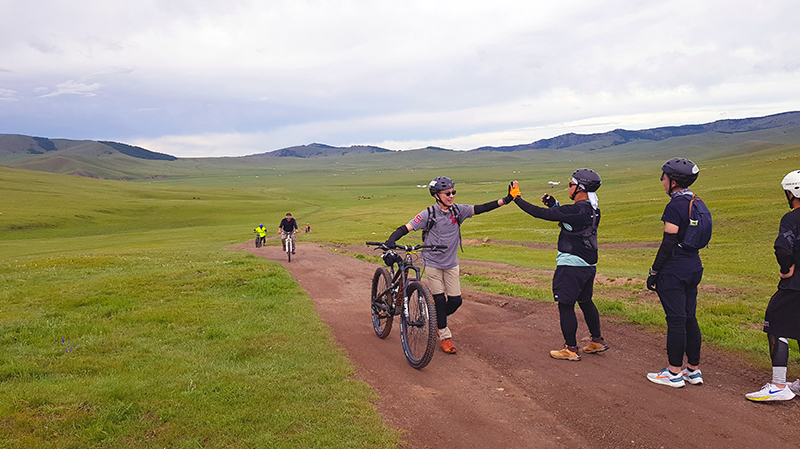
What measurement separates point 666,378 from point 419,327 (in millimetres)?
3780

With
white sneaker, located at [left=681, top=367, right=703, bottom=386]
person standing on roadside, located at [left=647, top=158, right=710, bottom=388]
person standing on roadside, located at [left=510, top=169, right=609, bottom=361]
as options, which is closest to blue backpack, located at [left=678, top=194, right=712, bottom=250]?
person standing on roadside, located at [left=647, top=158, right=710, bottom=388]

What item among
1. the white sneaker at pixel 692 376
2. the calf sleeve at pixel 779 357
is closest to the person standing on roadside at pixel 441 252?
the white sneaker at pixel 692 376

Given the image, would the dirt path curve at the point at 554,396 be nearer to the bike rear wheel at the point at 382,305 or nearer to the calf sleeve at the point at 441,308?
the bike rear wheel at the point at 382,305

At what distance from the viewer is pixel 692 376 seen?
24.0ft

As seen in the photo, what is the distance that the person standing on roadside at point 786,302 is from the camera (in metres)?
6.57

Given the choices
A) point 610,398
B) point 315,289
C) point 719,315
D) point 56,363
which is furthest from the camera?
point 315,289

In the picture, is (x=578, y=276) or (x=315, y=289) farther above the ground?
(x=578, y=276)

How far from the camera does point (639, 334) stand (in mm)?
9828

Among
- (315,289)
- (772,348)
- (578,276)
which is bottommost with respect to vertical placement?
(315,289)

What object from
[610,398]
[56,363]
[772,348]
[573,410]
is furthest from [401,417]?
[56,363]

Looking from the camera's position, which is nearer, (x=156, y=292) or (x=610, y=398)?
(x=610, y=398)

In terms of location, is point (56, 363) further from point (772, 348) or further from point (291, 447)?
point (772, 348)

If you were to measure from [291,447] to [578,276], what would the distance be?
17.5 feet

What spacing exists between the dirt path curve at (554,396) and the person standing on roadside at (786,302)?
0.23m
